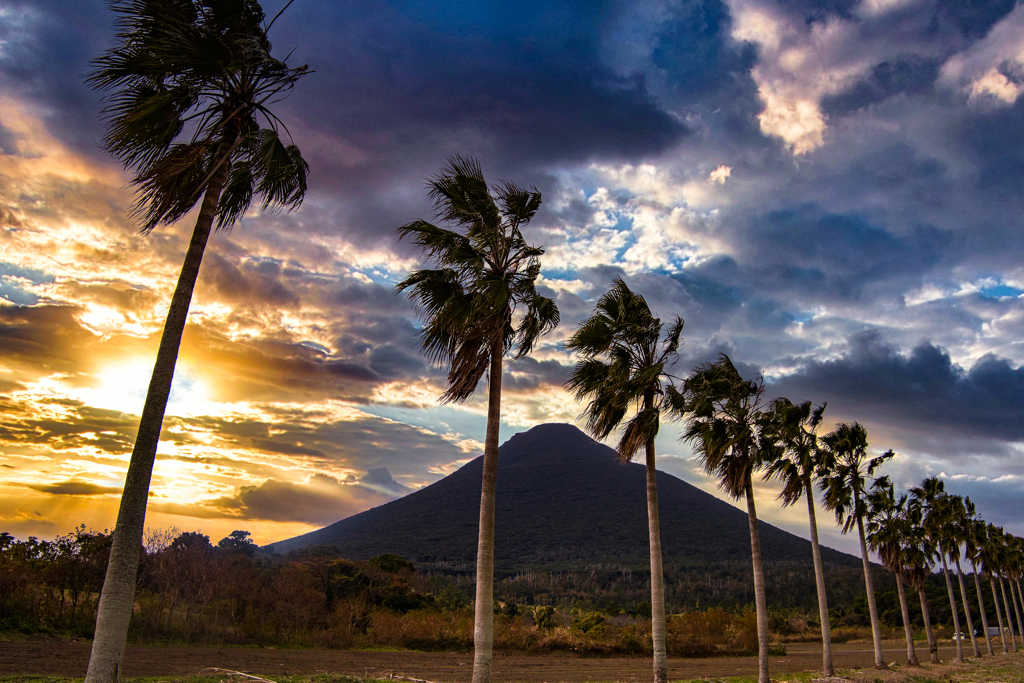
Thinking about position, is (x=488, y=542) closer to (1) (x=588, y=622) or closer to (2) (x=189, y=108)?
(2) (x=189, y=108)

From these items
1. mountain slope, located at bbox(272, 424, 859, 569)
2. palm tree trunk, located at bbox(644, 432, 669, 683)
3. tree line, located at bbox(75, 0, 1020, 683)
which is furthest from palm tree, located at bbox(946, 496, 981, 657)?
mountain slope, located at bbox(272, 424, 859, 569)

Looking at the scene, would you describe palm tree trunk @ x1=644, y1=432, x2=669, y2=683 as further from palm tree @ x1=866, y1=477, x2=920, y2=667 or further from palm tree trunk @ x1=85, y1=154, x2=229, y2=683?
palm tree @ x1=866, y1=477, x2=920, y2=667

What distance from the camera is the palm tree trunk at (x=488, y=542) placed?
35.5 feet

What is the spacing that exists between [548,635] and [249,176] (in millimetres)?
41996

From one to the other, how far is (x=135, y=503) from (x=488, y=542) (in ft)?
19.6

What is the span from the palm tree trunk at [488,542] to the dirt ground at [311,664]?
12158 millimetres

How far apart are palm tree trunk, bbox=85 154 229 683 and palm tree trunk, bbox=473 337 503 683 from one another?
4.92m

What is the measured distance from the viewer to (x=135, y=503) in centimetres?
772

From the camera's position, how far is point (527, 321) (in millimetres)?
14070

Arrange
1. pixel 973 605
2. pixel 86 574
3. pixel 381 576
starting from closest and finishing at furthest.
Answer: pixel 86 574
pixel 381 576
pixel 973 605

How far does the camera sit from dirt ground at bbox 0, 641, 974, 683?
20.5 m

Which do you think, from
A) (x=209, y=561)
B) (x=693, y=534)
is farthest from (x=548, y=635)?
(x=693, y=534)

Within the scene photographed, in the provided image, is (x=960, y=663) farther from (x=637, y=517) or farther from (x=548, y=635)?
(x=637, y=517)

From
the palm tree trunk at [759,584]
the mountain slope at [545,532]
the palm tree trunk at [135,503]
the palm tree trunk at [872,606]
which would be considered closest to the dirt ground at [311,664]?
the palm tree trunk at [872,606]
